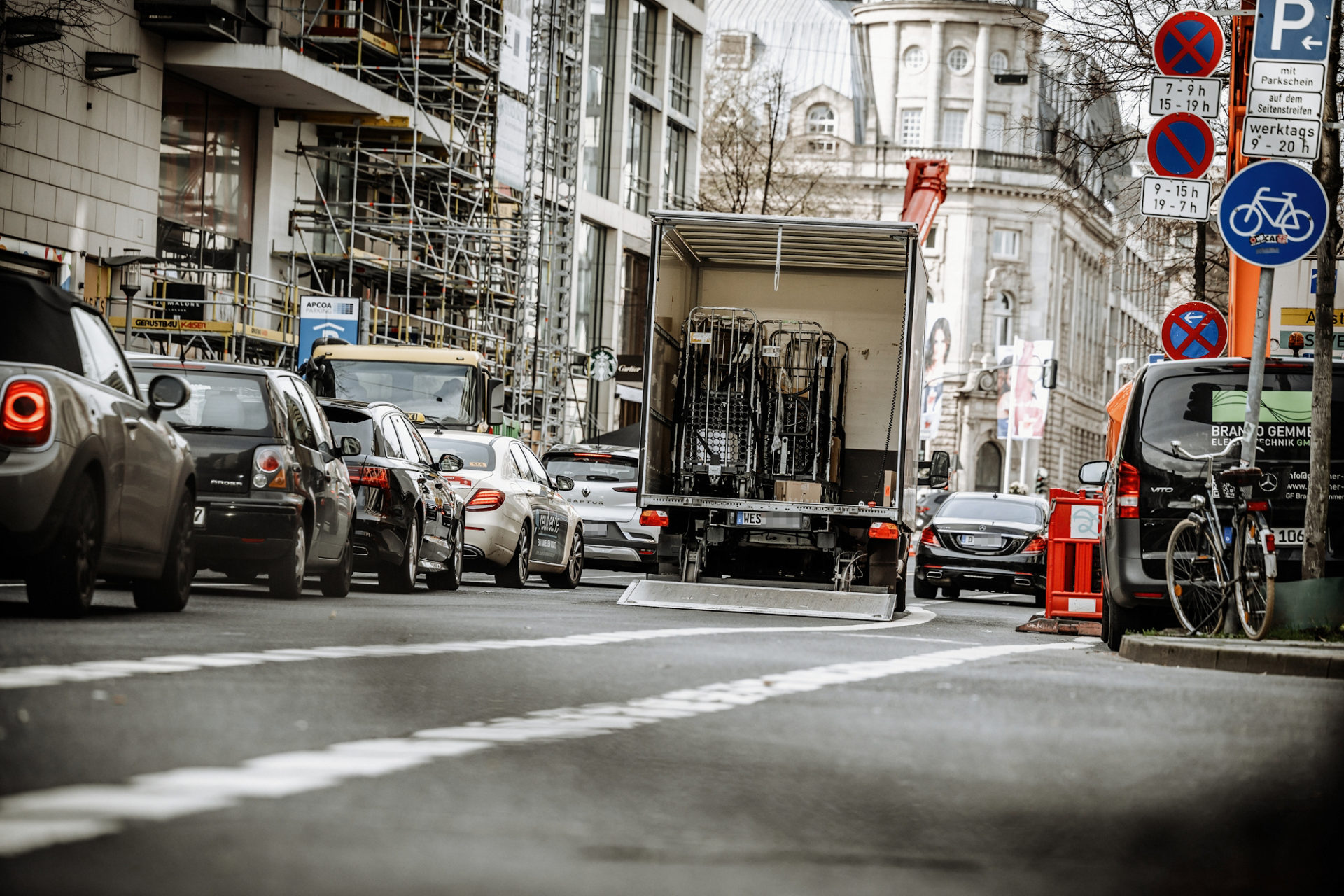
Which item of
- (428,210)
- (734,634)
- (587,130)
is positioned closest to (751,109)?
(587,130)

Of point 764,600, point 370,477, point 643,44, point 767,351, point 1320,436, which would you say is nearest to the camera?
point 1320,436

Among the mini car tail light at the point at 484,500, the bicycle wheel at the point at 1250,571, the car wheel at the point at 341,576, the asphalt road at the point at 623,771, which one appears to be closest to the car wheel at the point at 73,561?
the asphalt road at the point at 623,771

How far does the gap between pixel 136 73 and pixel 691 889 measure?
32.0m

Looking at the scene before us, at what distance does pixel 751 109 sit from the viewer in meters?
66.5

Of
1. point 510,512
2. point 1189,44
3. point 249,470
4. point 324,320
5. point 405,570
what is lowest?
point 405,570

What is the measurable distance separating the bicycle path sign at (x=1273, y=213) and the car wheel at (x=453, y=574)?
796 cm

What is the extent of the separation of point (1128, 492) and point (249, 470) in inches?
226

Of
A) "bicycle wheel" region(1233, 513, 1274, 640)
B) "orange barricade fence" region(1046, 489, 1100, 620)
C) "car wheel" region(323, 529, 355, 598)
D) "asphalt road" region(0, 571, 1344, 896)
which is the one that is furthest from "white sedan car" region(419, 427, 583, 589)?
"asphalt road" region(0, 571, 1344, 896)

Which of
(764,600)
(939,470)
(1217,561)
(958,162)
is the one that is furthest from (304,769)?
(958,162)

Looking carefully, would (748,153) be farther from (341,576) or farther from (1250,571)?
(1250,571)

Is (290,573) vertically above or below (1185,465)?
below

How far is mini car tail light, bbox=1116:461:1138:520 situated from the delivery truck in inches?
168

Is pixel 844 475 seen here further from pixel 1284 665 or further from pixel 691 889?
pixel 691 889

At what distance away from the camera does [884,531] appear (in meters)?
18.4
